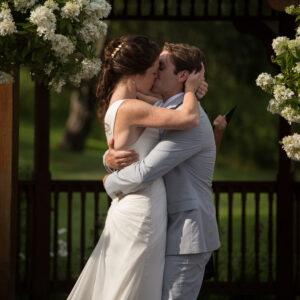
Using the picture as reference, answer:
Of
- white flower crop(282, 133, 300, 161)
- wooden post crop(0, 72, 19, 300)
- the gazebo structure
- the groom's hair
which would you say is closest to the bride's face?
the groom's hair

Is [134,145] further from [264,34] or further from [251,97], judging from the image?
[251,97]

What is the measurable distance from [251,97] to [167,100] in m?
17.5

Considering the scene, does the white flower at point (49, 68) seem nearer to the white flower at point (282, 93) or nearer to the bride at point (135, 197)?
the bride at point (135, 197)

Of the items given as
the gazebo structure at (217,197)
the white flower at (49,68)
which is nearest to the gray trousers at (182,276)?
the white flower at (49,68)

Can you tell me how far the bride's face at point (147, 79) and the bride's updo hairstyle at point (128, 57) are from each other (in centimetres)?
2

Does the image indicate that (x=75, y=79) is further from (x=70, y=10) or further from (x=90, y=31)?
(x=70, y=10)

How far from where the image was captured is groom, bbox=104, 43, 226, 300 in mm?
3805

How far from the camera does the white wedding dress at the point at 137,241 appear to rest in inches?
151

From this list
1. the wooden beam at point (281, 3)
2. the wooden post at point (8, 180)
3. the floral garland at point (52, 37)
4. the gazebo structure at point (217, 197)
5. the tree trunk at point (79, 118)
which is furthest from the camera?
the tree trunk at point (79, 118)

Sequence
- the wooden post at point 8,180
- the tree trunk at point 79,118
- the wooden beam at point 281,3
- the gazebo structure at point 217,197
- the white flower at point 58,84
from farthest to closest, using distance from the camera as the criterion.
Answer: the tree trunk at point 79,118 < the gazebo structure at point 217,197 < the wooden beam at point 281,3 < the wooden post at point 8,180 < the white flower at point 58,84

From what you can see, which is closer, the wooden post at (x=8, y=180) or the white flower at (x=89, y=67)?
the white flower at (x=89, y=67)

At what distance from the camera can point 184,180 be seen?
386 centimetres

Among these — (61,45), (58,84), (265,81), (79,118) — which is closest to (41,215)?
(58,84)

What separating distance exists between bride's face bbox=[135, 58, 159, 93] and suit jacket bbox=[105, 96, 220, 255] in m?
0.16
